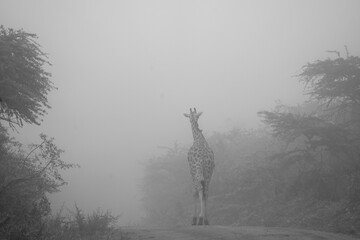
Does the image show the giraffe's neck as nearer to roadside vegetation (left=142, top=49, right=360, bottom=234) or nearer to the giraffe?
the giraffe

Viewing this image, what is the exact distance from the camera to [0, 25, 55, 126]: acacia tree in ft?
35.8

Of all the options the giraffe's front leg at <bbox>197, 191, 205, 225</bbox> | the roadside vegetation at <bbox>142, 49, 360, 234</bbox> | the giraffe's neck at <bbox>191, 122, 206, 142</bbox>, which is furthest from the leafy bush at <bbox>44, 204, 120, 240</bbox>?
the roadside vegetation at <bbox>142, 49, 360, 234</bbox>

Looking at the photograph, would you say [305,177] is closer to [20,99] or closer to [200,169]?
[200,169]

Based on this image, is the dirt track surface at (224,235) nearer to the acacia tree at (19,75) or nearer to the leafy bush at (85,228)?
the leafy bush at (85,228)

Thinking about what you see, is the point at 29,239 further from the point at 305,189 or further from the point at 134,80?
the point at 134,80

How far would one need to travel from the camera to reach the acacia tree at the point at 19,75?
1092cm

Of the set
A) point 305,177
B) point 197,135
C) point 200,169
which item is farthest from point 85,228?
point 305,177

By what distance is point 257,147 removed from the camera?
24.1 meters

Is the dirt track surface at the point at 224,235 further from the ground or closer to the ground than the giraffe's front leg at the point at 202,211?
closer to the ground

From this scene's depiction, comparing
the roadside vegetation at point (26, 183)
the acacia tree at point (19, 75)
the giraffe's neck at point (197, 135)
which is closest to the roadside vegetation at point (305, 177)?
the giraffe's neck at point (197, 135)

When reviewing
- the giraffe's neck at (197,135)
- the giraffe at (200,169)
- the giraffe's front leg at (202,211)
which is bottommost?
the giraffe's front leg at (202,211)

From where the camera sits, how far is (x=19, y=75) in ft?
38.4

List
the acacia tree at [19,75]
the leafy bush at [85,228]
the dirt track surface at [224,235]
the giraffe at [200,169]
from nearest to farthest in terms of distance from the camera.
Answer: the dirt track surface at [224,235] → the leafy bush at [85,228] → the acacia tree at [19,75] → the giraffe at [200,169]

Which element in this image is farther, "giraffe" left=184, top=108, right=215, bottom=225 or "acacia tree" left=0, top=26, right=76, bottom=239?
"giraffe" left=184, top=108, right=215, bottom=225
